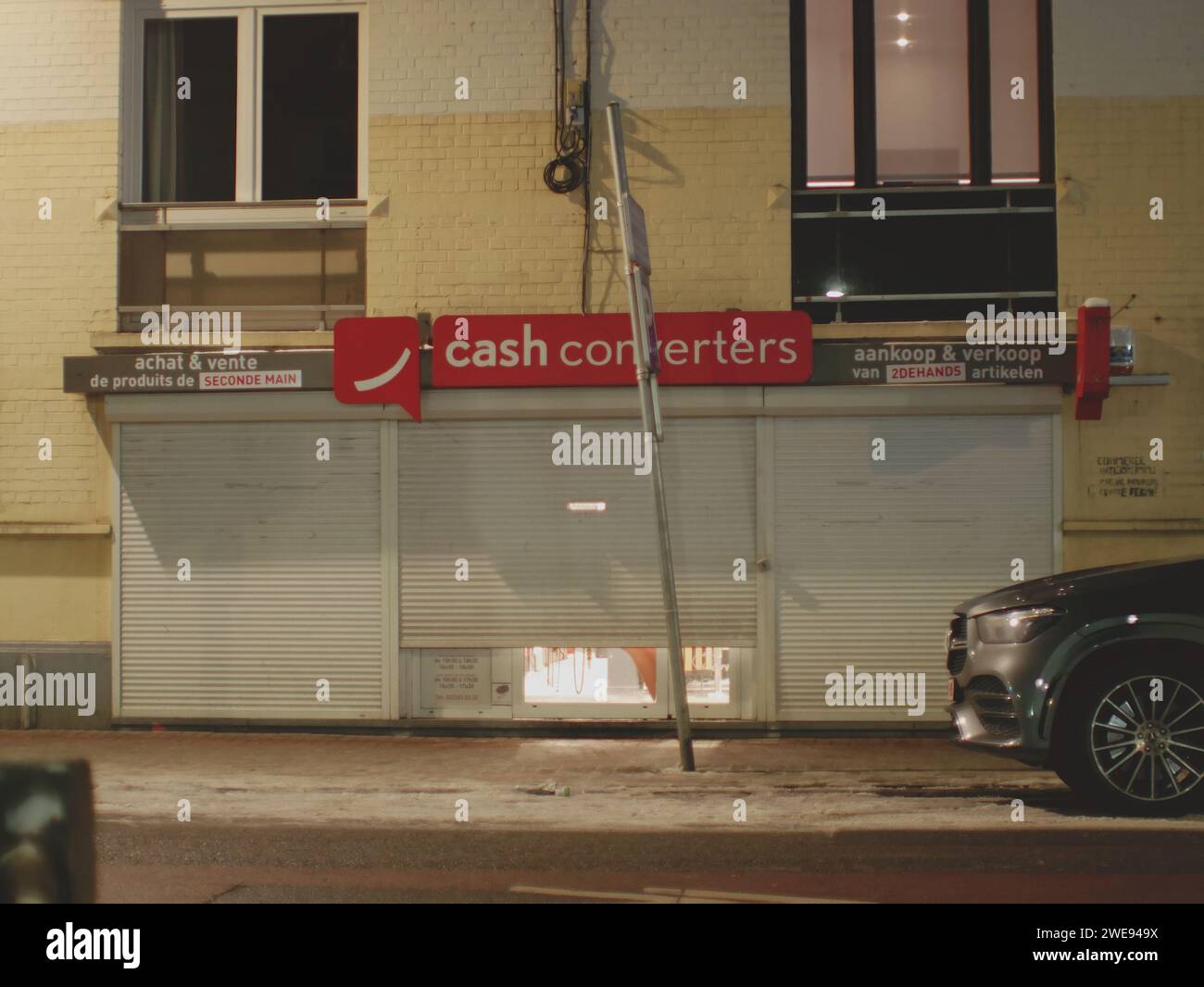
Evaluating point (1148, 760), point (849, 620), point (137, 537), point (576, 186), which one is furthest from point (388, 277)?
point (1148, 760)

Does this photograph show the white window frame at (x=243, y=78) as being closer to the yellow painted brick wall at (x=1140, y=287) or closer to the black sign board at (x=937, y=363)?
the black sign board at (x=937, y=363)

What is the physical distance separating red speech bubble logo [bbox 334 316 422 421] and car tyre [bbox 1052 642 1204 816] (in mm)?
6457

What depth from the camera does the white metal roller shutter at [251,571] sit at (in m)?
12.2

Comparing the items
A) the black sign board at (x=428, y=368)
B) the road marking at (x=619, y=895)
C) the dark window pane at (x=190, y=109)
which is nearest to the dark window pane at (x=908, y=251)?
the black sign board at (x=428, y=368)

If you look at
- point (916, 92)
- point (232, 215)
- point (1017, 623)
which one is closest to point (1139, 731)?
point (1017, 623)

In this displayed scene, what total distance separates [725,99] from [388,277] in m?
3.58

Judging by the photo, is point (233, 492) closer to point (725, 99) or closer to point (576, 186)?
point (576, 186)

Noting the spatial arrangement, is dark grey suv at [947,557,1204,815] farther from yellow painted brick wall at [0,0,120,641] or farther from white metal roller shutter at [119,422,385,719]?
yellow painted brick wall at [0,0,120,641]

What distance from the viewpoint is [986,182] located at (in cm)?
1226

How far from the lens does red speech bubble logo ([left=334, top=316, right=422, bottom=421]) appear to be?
11.8 m

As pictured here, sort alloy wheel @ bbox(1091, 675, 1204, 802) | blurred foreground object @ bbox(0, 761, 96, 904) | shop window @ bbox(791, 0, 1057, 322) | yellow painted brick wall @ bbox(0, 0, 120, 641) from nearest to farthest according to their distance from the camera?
blurred foreground object @ bbox(0, 761, 96, 904)
alloy wheel @ bbox(1091, 675, 1204, 802)
shop window @ bbox(791, 0, 1057, 322)
yellow painted brick wall @ bbox(0, 0, 120, 641)

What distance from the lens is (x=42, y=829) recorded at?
3389mm

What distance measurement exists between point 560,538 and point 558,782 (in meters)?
2.97

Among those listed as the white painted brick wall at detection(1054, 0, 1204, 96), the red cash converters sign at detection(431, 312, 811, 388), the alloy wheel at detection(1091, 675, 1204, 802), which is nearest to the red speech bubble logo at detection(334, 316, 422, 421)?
the red cash converters sign at detection(431, 312, 811, 388)
